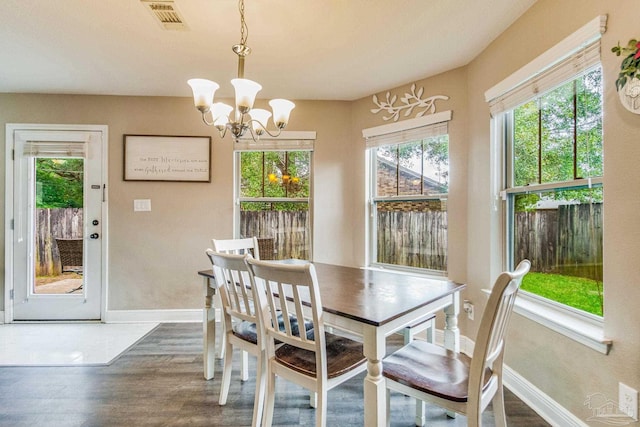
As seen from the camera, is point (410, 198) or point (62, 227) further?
point (62, 227)

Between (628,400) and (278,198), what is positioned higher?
(278,198)

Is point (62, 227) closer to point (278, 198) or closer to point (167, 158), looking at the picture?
point (167, 158)

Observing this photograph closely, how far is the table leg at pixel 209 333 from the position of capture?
210 cm

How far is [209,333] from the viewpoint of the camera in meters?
2.10

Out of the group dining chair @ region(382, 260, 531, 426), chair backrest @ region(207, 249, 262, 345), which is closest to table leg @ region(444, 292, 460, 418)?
dining chair @ region(382, 260, 531, 426)

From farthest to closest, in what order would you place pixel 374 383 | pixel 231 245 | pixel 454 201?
pixel 454 201, pixel 231 245, pixel 374 383

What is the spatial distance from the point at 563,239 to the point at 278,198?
2.46 metres

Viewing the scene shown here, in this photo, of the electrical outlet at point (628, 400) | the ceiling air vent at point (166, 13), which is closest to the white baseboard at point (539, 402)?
the electrical outlet at point (628, 400)

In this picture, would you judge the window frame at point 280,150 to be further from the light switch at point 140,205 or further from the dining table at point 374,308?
the dining table at point 374,308

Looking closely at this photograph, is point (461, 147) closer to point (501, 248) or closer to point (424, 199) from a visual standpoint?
point (424, 199)

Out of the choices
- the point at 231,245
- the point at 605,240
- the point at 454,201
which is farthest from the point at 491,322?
the point at 231,245

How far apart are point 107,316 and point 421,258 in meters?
3.27

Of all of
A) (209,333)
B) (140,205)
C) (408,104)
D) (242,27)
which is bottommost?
(209,333)

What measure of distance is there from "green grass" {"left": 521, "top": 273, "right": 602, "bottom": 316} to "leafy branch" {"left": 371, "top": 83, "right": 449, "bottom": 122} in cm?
158
